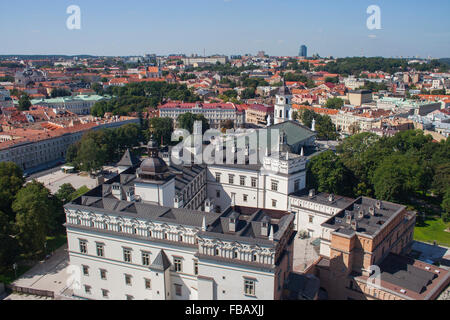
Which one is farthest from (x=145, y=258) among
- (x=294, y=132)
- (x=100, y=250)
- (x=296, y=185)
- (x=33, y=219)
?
(x=294, y=132)

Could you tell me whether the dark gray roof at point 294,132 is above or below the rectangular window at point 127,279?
above

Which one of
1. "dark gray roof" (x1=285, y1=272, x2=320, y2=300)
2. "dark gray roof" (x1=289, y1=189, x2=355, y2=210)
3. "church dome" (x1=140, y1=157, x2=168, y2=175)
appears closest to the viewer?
"dark gray roof" (x1=285, y1=272, x2=320, y2=300)

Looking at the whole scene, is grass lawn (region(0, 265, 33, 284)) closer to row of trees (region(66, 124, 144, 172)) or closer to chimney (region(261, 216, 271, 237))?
chimney (region(261, 216, 271, 237))

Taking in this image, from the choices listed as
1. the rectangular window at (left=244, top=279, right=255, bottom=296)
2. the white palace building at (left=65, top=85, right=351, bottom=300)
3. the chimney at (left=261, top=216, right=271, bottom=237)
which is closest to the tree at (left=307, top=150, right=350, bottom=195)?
the white palace building at (left=65, top=85, right=351, bottom=300)

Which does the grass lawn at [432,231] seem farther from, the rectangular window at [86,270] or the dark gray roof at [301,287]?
the rectangular window at [86,270]

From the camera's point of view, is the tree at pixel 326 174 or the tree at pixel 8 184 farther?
the tree at pixel 326 174

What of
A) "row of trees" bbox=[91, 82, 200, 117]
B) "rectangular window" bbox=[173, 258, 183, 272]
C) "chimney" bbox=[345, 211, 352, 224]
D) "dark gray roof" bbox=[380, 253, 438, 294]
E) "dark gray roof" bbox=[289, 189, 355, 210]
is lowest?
"dark gray roof" bbox=[380, 253, 438, 294]

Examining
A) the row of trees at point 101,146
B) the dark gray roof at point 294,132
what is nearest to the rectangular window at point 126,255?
the dark gray roof at point 294,132
